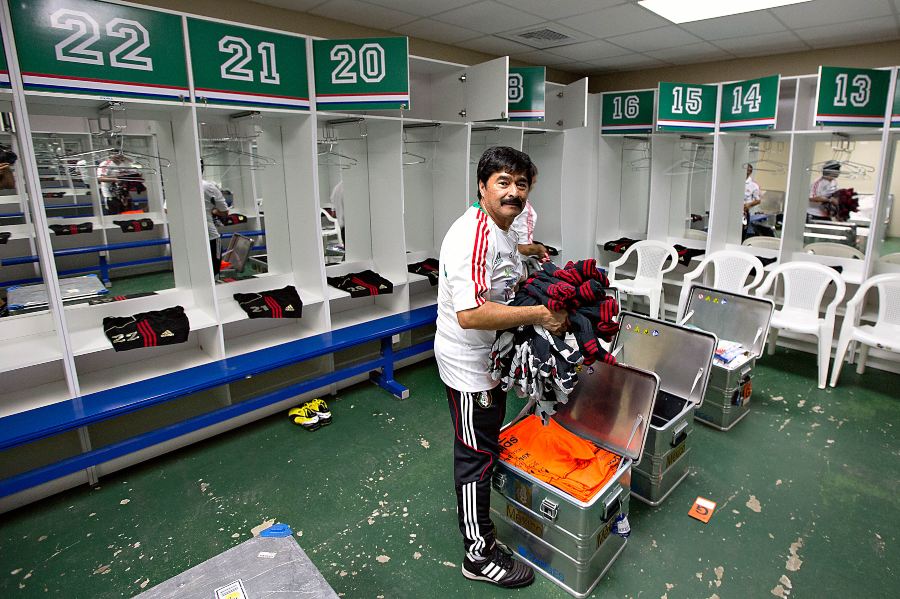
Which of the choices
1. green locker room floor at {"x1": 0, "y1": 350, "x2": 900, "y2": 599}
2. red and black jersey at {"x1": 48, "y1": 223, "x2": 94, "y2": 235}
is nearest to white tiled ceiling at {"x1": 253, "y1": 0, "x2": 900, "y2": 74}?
red and black jersey at {"x1": 48, "y1": 223, "x2": 94, "y2": 235}

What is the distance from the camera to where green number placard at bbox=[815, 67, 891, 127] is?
156 inches

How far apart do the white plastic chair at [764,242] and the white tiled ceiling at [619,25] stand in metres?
1.85

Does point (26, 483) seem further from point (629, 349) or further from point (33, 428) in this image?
point (629, 349)

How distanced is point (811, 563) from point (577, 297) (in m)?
1.65

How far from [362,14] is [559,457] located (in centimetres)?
368

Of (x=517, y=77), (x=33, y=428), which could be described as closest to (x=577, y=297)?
(x=33, y=428)

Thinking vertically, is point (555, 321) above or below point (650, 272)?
above

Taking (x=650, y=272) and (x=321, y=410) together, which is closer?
(x=321, y=410)

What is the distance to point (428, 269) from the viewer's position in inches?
174

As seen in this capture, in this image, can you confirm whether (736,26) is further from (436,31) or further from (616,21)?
(436,31)

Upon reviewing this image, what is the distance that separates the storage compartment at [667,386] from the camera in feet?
8.40

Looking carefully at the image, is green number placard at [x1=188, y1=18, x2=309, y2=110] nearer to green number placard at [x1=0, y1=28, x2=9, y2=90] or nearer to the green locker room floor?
green number placard at [x1=0, y1=28, x2=9, y2=90]

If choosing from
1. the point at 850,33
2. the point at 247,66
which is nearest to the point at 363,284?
the point at 247,66

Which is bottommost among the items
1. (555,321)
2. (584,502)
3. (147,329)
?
(584,502)
